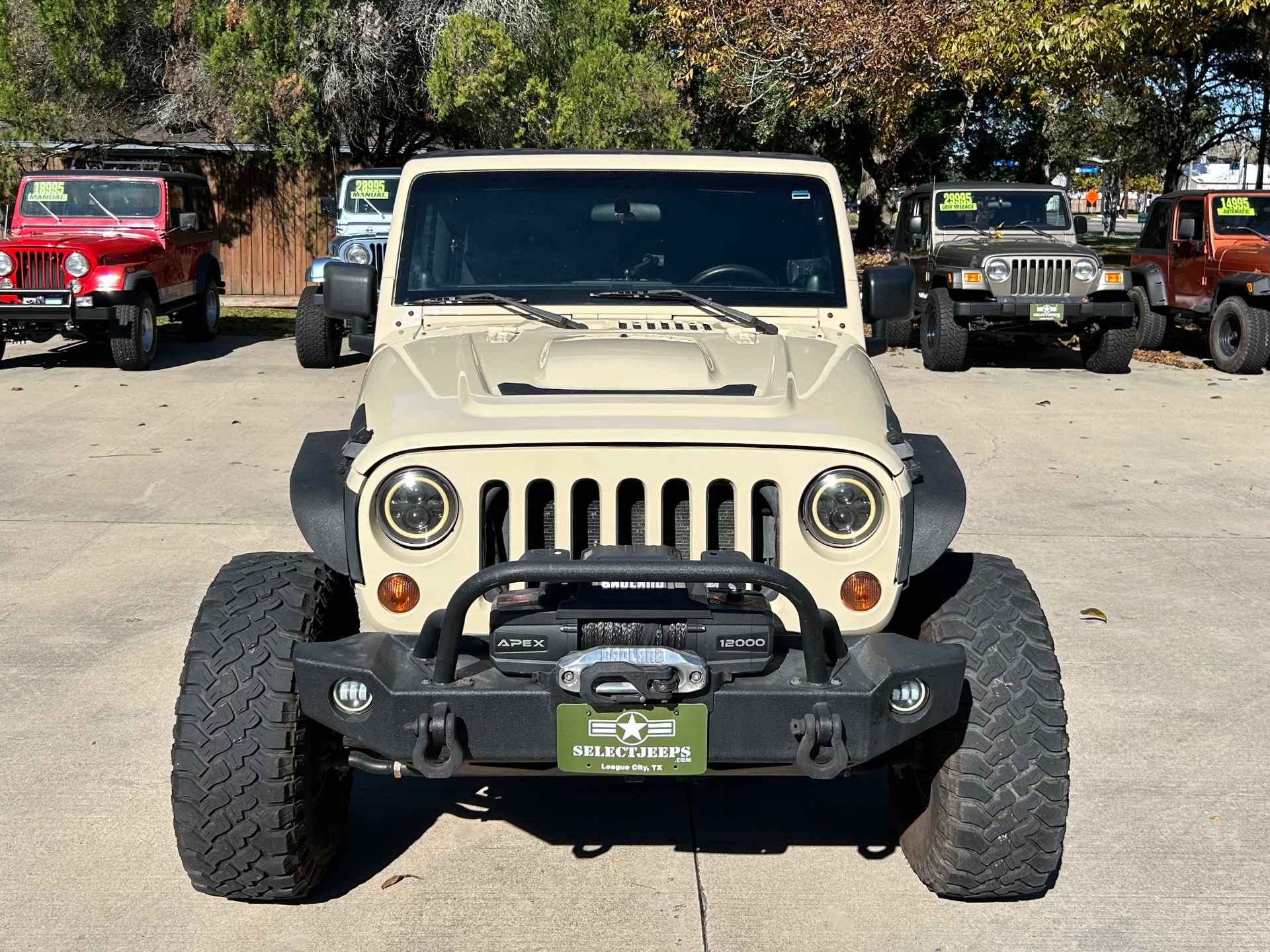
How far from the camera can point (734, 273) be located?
4426 mm

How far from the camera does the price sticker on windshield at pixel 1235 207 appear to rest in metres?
13.8

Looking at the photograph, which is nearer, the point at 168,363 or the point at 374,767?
the point at 374,767

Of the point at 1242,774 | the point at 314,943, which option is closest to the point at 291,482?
the point at 314,943

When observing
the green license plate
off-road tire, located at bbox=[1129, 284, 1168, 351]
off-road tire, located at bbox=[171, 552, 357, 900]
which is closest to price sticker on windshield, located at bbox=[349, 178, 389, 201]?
off-road tire, located at bbox=[1129, 284, 1168, 351]

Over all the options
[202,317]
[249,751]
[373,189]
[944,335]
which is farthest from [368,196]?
[249,751]

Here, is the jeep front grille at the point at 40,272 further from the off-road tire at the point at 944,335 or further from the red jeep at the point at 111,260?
the off-road tire at the point at 944,335

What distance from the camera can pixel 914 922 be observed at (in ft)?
11.4

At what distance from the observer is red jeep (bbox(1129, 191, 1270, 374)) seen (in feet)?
43.1

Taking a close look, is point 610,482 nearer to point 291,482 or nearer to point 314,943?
point 291,482

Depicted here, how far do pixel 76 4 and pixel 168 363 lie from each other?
642 centimetres

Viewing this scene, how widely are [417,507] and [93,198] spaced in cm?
1207

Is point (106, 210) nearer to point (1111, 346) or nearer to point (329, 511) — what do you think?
point (1111, 346)

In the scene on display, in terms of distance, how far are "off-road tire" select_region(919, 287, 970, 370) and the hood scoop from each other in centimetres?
988

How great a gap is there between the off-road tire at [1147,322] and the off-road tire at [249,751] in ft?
43.0
